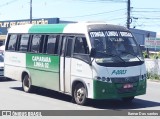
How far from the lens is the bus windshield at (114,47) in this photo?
12125 millimetres

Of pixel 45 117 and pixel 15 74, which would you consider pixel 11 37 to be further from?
pixel 45 117

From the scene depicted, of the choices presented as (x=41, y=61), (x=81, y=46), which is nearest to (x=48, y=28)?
(x=41, y=61)

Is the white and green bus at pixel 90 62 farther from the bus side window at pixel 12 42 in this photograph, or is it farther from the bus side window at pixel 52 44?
the bus side window at pixel 12 42

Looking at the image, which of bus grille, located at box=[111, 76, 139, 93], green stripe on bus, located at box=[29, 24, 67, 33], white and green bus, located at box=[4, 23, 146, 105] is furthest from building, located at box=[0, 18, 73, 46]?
bus grille, located at box=[111, 76, 139, 93]

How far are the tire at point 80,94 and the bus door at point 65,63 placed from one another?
38 centimetres

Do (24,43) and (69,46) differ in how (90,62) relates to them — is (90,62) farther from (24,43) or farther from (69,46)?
(24,43)

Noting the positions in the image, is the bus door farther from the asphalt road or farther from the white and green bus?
the asphalt road

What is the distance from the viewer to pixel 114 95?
39.5 feet

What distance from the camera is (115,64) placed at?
12.1 meters

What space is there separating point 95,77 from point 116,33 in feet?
5.92

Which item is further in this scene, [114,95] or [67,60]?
[67,60]

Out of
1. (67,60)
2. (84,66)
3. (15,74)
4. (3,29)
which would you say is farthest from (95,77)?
(3,29)

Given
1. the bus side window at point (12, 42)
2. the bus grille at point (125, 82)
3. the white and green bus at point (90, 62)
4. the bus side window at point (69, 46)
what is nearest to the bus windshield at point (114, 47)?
the white and green bus at point (90, 62)

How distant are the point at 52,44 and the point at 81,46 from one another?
1.90 m
